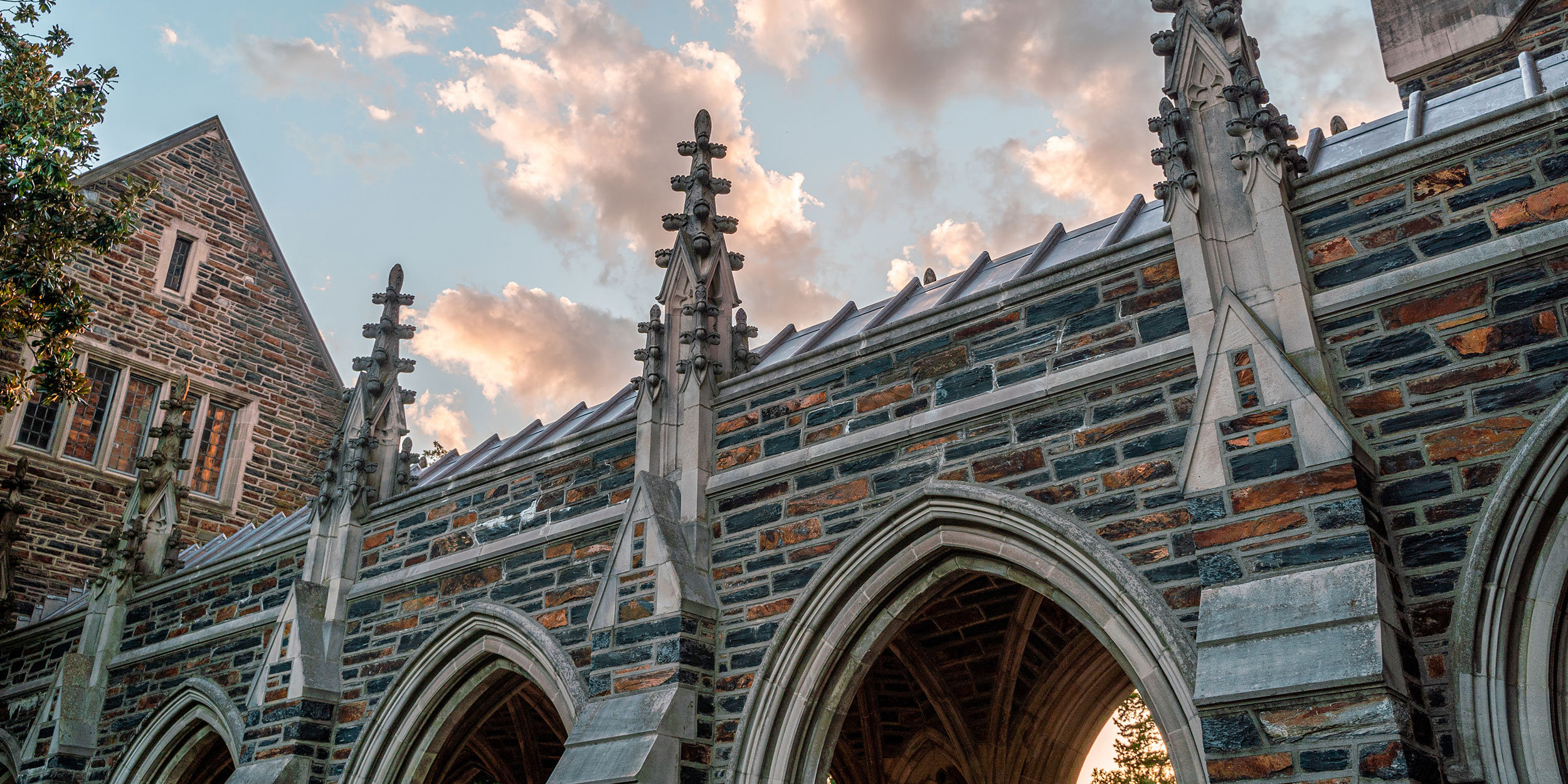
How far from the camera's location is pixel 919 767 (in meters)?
10.5

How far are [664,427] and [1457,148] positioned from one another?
4975 millimetres

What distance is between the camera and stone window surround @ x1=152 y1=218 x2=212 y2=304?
55.5ft

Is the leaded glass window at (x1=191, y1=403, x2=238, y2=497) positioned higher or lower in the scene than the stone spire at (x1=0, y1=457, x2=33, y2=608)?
higher

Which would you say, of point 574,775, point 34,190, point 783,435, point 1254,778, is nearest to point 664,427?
point 783,435

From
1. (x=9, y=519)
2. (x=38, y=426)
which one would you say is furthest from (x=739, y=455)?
(x=38, y=426)

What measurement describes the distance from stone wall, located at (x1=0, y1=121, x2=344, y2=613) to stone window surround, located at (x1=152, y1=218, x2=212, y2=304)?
2.0 inches

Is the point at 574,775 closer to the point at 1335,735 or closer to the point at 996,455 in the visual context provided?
the point at 996,455

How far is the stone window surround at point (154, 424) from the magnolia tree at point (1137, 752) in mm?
12891

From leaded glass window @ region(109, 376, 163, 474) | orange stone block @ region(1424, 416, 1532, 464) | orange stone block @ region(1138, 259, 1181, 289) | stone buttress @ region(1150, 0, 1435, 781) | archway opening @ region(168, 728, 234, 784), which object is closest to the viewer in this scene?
stone buttress @ region(1150, 0, 1435, 781)

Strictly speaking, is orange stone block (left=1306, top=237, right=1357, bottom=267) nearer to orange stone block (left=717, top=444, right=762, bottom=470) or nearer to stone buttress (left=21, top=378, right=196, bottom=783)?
orange stone block (left=717, top=444, right=762, bottom=470)

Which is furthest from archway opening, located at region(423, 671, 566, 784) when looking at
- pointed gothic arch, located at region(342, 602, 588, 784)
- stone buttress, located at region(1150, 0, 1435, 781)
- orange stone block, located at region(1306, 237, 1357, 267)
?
orange stone block, located at region(1306, 237, 1357, 267)

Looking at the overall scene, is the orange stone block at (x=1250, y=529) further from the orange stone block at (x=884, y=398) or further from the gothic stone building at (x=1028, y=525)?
the orange stone block at (x=884, y=398)

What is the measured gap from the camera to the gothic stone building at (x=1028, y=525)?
16.9ft

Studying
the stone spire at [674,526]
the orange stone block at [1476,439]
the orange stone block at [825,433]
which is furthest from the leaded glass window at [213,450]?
the orange stone block at [1476,439]
